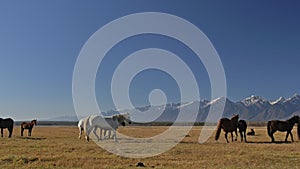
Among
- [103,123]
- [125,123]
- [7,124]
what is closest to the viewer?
[103,123]

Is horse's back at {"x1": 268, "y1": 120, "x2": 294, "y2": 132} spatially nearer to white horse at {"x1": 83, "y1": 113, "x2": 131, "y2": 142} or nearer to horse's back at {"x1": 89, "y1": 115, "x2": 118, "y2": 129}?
white horse at {"x1": 83, "y1": 113, "x2": 131, "y2": 142}

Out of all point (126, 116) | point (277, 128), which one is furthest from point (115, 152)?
point (277, 128)

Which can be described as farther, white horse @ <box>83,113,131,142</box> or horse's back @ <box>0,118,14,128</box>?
horse's back @ <box>0,118,14,128</box>

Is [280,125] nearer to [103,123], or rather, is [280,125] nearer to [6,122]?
[103,123]

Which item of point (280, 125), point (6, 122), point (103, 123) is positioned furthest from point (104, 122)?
point (280, 125)

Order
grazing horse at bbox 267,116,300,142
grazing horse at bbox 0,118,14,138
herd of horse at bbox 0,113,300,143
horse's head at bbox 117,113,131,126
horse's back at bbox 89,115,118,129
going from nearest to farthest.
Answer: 1. horse's back at bbox 89,115,118,129
2. herd of horse at bbox 0,113,300,143
3. horse's head at bbox 117,113,131,126
4. grazing horse at bbox 267,116,300,142
5. grazing horse at bbox 0,118,14,138

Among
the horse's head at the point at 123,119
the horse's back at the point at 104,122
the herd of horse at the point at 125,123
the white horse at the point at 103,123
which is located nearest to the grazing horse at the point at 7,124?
the herd of horse at the point at 125,123

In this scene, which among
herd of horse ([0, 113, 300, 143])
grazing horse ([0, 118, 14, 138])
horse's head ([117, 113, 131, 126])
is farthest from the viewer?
grazing horse ([0, 118, 14, 138])

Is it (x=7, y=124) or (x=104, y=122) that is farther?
(x=7, y=124)

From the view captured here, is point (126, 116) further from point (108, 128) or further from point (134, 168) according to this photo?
point (134, 168)

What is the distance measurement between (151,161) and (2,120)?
90.3ft

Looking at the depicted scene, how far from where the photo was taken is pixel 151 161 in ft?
62.6

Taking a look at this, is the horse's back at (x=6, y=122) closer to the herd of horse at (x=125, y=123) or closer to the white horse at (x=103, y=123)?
the herd of horse at (x=125, y=123)

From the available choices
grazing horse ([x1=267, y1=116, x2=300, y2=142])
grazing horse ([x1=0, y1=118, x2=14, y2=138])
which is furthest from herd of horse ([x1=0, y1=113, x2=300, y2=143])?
grazing horse ([x1=0, y1=118, x2=14, y2=138])
